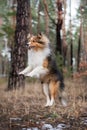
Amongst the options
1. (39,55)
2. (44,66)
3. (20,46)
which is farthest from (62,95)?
(20,46)

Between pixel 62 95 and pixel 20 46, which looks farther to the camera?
pixel 20 46

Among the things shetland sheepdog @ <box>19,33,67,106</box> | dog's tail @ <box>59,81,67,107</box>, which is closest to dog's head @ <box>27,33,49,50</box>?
shetland sheepdog @ <box>19,33,67,106</box>

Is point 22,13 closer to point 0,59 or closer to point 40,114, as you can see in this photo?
point 40,114

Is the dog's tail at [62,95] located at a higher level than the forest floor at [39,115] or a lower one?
higher

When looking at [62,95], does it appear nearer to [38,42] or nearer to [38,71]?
[38,71]

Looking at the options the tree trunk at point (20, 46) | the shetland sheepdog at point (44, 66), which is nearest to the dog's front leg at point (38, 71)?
the shetland sheepdog at point (44, 66)

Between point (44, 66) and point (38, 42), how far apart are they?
1.90ft

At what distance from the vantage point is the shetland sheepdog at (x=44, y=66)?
7816 mm

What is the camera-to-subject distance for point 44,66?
7867 mm

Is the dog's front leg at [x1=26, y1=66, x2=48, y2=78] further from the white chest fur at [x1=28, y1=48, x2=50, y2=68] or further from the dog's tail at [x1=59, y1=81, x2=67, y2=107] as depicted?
the dog's tail at [x1=59, y1=81, x2=67, y2=107]

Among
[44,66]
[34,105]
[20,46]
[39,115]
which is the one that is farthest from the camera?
[20,46]

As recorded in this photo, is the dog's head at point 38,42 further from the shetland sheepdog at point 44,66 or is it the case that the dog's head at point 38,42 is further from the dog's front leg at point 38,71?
the dog's front leg at point 38,71

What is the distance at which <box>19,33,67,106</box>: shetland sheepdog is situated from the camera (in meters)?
7.82

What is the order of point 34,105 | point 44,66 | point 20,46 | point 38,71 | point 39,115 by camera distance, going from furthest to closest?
point 20,46 → point 34,105 → point 44,66 → point 38,71 → point 39,115
